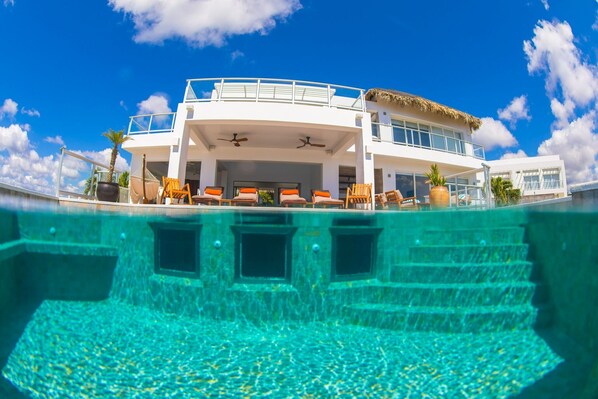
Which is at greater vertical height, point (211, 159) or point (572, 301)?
point (211, 159)

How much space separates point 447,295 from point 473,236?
4761mm

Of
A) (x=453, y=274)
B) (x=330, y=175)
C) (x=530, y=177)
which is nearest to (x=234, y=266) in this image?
(x=453, y=274)

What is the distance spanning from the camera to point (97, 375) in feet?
12.0

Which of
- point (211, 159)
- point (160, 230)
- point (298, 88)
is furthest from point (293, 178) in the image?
point (160, 230)

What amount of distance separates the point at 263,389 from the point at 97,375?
232cm

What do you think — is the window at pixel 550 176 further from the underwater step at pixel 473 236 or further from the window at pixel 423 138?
the underwater step at pixel 473 236

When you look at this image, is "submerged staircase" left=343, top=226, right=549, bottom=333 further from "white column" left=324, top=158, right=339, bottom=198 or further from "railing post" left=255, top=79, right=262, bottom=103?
"railing post" left=255, top=79, right=262, bottom=103

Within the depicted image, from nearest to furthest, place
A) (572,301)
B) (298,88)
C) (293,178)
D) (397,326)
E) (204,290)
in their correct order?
(572,301) → (397,326) → (204,290) → (298,88) → (293,178)

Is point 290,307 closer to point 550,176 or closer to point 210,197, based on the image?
point 210,197

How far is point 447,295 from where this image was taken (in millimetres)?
5672

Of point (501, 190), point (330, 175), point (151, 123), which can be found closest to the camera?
point (151, 123)

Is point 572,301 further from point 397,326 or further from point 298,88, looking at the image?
point 298,88

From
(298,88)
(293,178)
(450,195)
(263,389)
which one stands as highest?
(298,88)

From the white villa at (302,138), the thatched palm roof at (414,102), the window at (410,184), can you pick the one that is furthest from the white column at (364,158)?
the thatched palm roof at (414,102)
